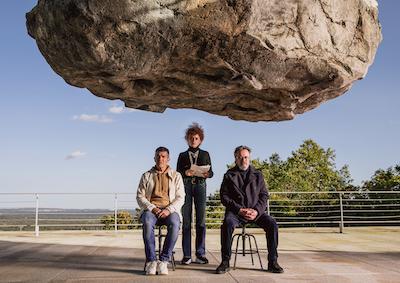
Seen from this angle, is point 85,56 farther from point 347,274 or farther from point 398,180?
point 398,180

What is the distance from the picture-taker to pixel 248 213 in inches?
184

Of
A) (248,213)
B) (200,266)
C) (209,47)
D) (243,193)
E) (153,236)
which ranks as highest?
(209,47)

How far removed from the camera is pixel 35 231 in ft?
34.9

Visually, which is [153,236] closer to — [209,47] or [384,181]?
[209,47]

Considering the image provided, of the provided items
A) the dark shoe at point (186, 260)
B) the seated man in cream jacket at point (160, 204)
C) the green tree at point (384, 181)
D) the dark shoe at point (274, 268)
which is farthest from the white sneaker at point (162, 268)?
the green tree at point (384, 181)

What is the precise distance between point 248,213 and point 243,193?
24 centimetres

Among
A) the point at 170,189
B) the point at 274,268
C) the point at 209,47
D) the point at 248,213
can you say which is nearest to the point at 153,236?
the point at 170,189

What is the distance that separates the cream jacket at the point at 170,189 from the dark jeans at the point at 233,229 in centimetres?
46

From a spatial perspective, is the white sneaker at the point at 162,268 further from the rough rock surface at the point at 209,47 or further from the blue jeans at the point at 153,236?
the rough rock surface at the point at 209,47

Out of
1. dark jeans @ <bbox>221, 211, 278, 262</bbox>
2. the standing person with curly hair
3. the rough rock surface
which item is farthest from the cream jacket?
the rough rock surface

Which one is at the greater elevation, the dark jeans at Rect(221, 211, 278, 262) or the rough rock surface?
the rough rock surface

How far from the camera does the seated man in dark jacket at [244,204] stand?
4.67 m

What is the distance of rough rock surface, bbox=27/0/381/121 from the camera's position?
13.5 ft

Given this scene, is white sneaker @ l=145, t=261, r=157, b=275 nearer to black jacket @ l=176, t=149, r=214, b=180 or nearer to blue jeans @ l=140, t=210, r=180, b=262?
blue jeans @ l=140, t=210, r=180, b=262
